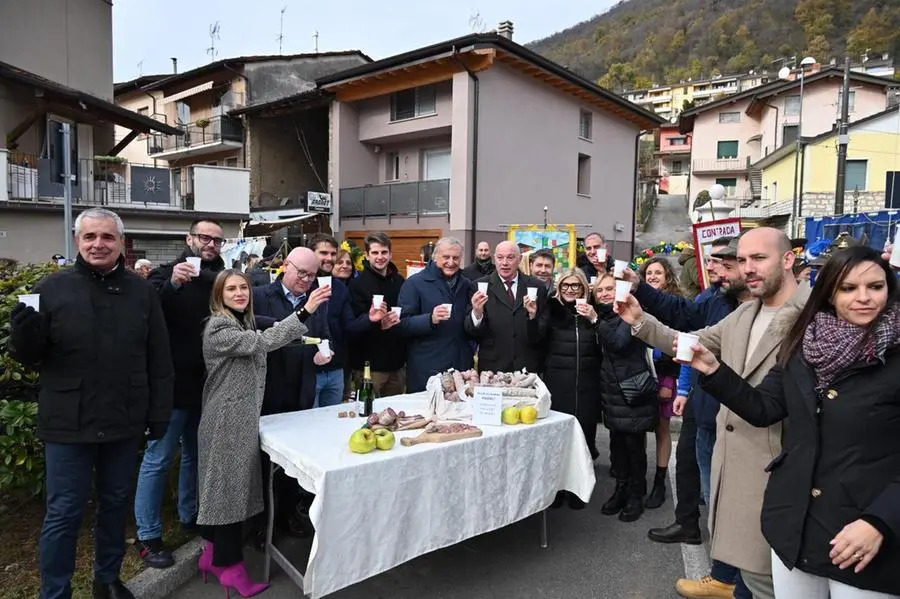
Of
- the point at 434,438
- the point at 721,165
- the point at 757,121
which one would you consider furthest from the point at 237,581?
the point at 757,121

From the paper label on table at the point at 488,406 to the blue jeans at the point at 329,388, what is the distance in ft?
4.17

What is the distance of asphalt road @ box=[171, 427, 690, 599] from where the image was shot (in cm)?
330

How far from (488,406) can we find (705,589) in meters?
1.62

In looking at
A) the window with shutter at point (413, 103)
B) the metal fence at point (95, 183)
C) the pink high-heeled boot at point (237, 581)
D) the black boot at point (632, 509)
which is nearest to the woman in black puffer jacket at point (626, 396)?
the black boot at point (632, 509)

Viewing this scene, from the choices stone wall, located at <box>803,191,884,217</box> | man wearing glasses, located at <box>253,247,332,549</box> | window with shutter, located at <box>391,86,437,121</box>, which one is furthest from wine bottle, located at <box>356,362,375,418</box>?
stone wall, located at <box>803,191,884,217</box>

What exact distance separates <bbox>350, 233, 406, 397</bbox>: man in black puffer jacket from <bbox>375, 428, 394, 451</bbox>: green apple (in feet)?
6.02

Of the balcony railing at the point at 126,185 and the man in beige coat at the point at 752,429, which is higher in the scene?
the balcony railing at the point at 126,185

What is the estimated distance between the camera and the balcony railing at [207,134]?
2200cm

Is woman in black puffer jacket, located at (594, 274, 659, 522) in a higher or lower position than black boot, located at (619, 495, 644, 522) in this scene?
higher

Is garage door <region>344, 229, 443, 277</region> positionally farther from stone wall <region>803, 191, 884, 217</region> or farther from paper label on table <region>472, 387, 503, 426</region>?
stone wall <region>803, 191, 884, 217</region>

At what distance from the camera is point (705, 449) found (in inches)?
143

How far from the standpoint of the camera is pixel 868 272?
1884 mm

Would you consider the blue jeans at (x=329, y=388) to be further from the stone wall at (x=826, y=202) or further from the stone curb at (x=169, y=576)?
the stone wall at (x=826, y=202)

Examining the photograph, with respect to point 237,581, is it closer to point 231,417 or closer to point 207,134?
→ point 231,417
